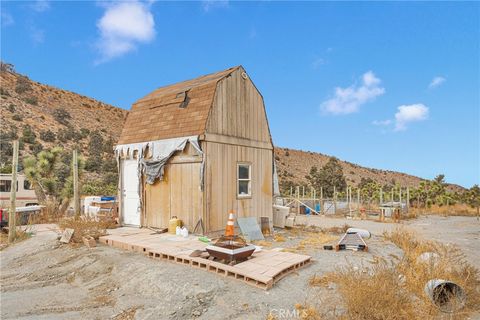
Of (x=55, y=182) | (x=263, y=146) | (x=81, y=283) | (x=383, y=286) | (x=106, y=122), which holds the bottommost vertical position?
(x=81, y=283)

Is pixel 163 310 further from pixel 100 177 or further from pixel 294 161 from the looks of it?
pixel 294 161

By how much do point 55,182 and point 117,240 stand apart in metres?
11.4

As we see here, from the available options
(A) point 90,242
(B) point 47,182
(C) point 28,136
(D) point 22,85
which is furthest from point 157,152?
(D) point 22,85

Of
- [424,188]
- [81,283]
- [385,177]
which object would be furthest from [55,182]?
[385,177]

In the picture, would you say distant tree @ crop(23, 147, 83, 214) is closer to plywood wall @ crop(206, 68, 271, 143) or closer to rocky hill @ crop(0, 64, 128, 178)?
plywood wall @ crop(206, 68, 271, 143)

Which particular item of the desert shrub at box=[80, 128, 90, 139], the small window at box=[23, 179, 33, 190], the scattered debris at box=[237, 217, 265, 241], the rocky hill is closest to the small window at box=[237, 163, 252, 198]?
the scattered debris at box=[237, 217, 265, 241]

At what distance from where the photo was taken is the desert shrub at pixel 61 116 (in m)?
44.4

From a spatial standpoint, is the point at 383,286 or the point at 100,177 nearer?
the point at 383,286

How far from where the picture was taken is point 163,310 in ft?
18.4

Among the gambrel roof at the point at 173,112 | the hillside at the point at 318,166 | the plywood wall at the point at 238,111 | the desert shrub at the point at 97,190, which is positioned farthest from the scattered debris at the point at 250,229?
the hillside at the point at 318,166

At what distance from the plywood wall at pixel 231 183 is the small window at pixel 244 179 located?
171mm

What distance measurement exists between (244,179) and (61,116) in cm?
4120

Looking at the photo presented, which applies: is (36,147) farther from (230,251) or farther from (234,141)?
(230,251)

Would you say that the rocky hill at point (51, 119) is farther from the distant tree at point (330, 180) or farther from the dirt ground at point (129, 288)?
Answer: the distant tree at point (330, 180)
